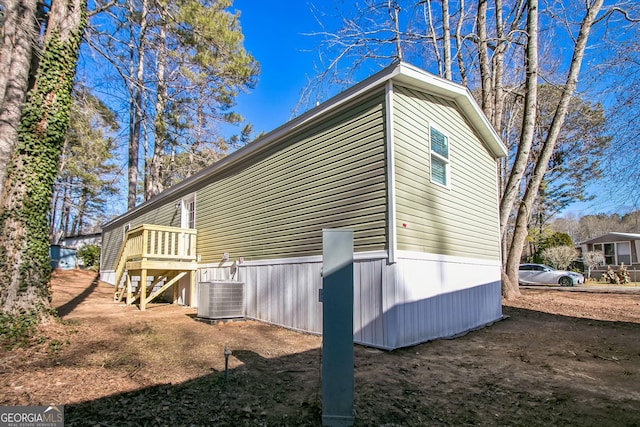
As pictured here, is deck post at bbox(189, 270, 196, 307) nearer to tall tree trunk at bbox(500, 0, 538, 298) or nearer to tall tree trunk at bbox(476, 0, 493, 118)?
tall tree trunk at bbox(500, 0, 538, 298)

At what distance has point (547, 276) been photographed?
63.2 ft

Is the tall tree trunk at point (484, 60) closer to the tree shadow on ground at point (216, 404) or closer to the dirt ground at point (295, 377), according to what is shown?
the dirt ground at point (295, 377)

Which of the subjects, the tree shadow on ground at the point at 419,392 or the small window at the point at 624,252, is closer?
the tree shadow on ground at the point at 419,392

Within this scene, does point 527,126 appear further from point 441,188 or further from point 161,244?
point 161,244

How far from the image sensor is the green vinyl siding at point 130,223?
1244 cm

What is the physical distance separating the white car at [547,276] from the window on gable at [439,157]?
51.7 feet

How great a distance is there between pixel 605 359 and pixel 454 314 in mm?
2306

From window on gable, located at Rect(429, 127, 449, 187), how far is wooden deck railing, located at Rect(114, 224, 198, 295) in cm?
686

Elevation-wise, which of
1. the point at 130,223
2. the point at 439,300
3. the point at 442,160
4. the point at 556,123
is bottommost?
the point at 439,300

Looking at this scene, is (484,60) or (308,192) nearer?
(308,192)

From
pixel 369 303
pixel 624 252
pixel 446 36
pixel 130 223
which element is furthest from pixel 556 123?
pixel 624 252

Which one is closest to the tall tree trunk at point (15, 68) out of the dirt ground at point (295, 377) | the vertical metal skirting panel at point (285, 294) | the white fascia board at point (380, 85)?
the dirt ground at point (295, 377)

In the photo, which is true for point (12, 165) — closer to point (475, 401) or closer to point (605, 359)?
point (475, 401)

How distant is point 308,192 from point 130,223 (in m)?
12.7
